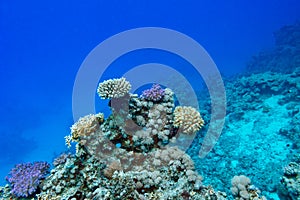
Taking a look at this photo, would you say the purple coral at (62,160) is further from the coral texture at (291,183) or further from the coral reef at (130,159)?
the coral texture at (291,183)

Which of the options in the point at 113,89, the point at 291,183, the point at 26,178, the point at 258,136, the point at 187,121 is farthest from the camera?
the point at 258,136

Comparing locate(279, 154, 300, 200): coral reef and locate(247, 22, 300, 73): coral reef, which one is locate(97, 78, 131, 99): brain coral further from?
locate(247, 22, 300, 73): coral reef

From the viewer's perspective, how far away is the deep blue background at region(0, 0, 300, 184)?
40250mm

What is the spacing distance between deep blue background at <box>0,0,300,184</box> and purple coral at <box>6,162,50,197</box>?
29.6m

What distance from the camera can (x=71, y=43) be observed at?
136 meters

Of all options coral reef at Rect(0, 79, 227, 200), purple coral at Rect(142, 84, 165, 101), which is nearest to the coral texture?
coral reef at Rect(0, 79, 227, 200)

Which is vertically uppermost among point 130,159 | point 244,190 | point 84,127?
point 84,127

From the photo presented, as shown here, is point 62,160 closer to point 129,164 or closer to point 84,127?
point 84,127

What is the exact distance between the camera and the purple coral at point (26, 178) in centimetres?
499

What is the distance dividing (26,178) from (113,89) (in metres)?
2.73

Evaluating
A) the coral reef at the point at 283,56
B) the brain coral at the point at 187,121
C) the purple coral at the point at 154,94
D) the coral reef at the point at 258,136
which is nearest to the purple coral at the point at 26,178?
the purple coral at the point at 154,94

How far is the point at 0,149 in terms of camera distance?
112ft

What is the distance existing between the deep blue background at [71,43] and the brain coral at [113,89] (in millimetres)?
31213

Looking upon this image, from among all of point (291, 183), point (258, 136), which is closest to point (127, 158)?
point (291, 183)
